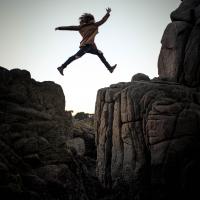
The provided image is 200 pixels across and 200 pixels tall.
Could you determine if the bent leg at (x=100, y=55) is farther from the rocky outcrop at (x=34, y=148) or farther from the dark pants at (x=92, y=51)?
the rocky outcrop at (x=34, y=148)

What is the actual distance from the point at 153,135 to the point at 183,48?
468 cm

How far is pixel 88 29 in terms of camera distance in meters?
15.1

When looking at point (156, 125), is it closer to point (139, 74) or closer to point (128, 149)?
point (128, 149)

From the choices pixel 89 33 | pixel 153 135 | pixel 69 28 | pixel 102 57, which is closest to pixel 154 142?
pixel 153 135

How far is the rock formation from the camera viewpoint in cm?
1259

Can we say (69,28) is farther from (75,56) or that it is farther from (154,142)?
(154,142)

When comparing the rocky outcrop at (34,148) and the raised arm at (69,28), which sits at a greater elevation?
the raised arm at (69,28)

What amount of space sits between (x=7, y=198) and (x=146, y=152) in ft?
19.7

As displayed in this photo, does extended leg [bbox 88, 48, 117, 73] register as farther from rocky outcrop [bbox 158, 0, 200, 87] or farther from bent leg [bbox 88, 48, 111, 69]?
rocky outcrop [bbox 158, 0, 200, 87]

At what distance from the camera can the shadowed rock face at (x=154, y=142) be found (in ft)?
41.3

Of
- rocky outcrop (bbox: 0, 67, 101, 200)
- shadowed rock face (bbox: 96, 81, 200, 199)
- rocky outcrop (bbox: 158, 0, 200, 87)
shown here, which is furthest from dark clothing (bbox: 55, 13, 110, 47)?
rocky outcrop (bbox: 158, 0, 200, 87)

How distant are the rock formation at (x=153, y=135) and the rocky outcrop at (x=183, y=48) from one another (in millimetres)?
44

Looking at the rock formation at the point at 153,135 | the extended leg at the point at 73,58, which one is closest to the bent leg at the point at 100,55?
the extended leg at the point at 73,58

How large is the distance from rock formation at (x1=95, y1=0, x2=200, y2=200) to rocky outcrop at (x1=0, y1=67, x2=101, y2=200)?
1.41 m
